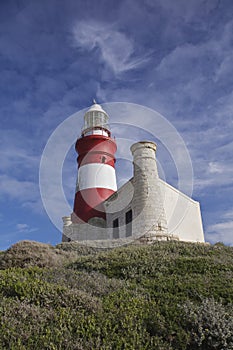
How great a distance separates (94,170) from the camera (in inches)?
906

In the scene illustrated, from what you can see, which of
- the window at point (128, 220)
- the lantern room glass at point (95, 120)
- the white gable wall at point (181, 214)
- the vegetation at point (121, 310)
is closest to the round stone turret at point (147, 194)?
the white gable wall at point (181, 214)

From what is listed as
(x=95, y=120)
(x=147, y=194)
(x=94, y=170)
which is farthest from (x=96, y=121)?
(x=147, y=194)

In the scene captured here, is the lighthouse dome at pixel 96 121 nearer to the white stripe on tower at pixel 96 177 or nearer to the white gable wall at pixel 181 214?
the white stripe on tower at pixel 96 177

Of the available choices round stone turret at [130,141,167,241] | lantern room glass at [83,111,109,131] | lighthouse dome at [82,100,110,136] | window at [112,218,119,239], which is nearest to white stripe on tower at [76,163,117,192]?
lighthouse dome at [82,100,110,136]

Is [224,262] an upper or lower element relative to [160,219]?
lower

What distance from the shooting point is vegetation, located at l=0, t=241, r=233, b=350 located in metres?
3.79

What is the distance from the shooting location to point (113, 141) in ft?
81.9

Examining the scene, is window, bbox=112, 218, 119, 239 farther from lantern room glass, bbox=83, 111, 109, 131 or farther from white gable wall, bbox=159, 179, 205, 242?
lantern room glass, bbox=83, 111, 109, 131

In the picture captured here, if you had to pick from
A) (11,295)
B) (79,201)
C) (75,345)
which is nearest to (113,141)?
(79,201)

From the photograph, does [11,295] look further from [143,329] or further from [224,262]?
[224,262]

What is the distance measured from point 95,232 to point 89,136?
760cm

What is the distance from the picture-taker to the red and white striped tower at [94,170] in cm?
2234

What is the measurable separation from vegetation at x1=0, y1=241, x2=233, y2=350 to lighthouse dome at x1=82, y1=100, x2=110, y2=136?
18826 millimetres

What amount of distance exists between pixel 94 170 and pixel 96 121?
4.88 meters
